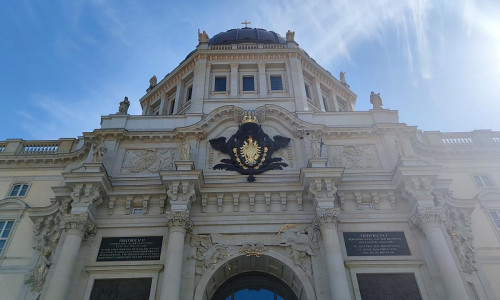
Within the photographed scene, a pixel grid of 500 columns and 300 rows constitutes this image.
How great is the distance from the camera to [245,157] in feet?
79.7

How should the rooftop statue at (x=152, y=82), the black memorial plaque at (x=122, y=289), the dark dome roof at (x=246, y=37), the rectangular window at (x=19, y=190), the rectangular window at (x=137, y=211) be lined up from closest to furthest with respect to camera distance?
the black memorial plaque at (x=122, y=289) → the rectangular window at (x=137, y=211) → the rectangular window at (x=19, y=190) → the dark dome roof at (x=246, y=37) → the rooftop statue at (x=152, y=82)

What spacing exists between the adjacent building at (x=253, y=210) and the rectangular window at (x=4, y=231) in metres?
0.11

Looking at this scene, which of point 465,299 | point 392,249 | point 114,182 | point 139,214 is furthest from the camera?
point 114,182

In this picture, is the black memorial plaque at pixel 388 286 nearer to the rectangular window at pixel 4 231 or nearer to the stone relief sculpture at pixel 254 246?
the stone relief sculpture at pixel 254 246

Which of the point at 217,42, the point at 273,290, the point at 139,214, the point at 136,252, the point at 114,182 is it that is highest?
the point at 217,42

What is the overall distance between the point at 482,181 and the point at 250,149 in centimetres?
1558

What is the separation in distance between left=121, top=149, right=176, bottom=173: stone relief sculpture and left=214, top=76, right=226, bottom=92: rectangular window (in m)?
8.69

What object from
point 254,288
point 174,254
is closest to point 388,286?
point 254,288

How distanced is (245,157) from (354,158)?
23.2 ft

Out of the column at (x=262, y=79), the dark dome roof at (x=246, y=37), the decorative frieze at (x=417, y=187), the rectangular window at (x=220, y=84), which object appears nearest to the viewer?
the decorative frieze at (x=417, y=187)

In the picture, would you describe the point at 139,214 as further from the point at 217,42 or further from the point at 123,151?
the point at 217,42

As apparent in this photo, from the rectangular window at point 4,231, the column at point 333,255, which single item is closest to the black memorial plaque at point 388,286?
the column at point 333,255

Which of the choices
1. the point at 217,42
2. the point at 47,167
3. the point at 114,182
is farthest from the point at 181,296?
the point at 217,42

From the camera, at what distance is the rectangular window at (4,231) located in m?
22.4
